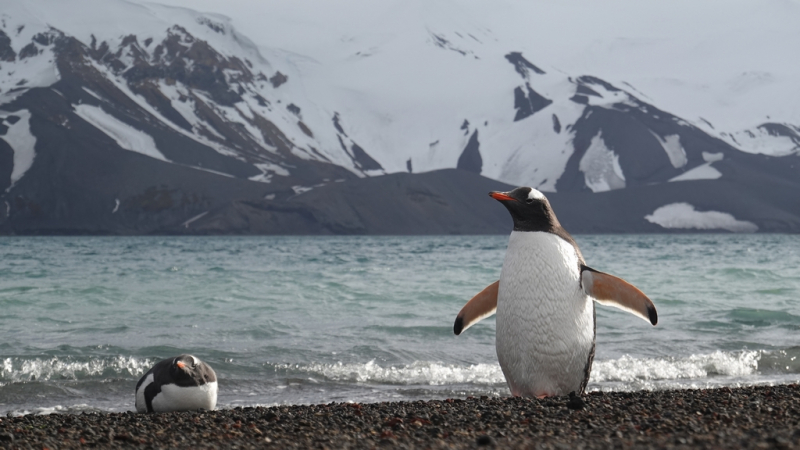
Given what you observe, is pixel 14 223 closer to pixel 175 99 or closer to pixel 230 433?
pixel 175 99

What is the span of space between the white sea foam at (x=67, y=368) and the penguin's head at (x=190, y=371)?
220 cm

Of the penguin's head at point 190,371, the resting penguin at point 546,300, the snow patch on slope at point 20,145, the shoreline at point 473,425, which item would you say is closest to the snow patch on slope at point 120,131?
the snow patch on slope at point 20,145

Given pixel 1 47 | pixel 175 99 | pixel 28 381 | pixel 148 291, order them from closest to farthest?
1. pixel 28 381
2. pixel 148 291
3. pixel 175 99
4. pixel 1 47

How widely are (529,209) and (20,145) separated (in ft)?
326

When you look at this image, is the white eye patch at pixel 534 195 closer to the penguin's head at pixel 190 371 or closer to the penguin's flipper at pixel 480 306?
the penguin's flipper at pixel 480 306

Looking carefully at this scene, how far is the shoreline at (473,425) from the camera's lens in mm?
3178

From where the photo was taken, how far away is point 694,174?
112875mm

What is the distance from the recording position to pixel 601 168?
12288 cm

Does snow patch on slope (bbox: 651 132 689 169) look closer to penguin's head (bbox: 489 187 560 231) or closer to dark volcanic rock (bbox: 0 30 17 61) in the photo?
dark volcanic rock (bbox: 0 30 17 61)

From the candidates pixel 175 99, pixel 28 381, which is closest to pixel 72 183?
pixel 175 99

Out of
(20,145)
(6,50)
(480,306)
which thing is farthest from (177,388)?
(6,50)

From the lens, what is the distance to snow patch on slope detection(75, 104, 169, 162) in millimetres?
109125

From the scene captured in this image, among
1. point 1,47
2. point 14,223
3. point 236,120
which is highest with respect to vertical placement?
point 1,47

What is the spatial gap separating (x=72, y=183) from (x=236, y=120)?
53282 mm
